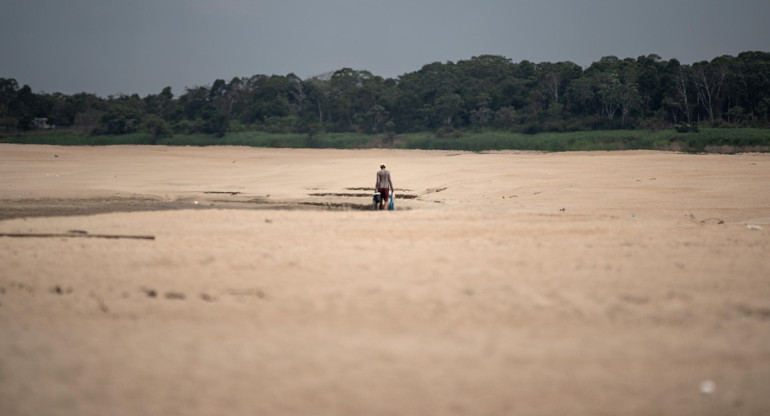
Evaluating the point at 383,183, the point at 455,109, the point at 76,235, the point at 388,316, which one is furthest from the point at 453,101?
the point at 388,316

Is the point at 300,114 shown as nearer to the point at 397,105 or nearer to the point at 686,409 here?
the point at 397,105

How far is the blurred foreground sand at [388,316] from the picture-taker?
464 centimetres

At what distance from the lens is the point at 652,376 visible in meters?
4.96

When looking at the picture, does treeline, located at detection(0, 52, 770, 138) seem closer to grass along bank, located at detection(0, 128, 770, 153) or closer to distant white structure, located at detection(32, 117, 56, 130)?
distant white structure, located at detection(32, 117, 56, 130)

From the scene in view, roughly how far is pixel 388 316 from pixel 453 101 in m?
59.0

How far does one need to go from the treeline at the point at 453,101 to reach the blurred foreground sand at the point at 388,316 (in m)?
41.4

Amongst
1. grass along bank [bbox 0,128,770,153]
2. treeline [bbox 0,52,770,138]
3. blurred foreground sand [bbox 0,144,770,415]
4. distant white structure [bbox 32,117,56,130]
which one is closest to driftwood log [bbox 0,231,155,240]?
blurred foreground sand [bbox 0,144,770,415]

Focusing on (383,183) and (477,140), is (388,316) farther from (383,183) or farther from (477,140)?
(477,140)

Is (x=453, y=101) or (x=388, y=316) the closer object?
(x=388, y=316)

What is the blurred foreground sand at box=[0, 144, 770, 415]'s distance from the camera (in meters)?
4.64

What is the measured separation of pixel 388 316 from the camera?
6.27m

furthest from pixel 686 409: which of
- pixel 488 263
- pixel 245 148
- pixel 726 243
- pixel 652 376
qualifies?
pixel 245 148

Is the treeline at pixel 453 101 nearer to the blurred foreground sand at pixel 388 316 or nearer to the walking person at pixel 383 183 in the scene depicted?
the walking person at pixel 383 183

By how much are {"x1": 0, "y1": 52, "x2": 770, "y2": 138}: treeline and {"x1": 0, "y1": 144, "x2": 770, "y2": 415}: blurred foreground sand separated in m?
41.4
